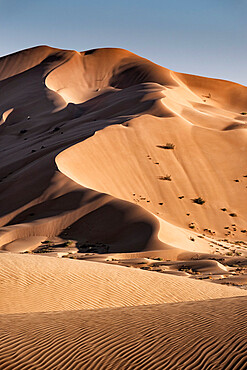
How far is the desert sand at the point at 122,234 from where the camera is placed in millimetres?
5652

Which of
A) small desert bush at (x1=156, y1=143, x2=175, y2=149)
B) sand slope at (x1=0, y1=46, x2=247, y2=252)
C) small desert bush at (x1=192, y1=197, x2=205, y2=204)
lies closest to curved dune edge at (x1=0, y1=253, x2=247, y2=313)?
sand slope at (x1=0, y1=46, x2=247, y2=252)

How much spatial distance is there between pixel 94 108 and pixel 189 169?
2172 centimetres

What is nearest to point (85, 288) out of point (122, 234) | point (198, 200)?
point (122, 234)

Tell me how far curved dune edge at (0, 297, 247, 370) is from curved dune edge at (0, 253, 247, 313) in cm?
361

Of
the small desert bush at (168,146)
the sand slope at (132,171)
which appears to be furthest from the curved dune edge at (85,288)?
the small desert bush at (168,146)

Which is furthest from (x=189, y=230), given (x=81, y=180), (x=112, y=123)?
(x=112, y=123)

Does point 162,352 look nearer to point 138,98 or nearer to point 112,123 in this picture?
point 112,123

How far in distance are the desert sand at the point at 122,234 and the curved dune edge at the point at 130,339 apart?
2cm

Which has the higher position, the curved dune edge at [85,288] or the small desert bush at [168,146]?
the curved dune edge at [85,288]

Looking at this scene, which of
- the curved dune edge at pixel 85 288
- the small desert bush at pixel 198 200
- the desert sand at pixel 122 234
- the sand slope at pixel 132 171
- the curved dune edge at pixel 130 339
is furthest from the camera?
the small desert bush at pixel 198 200

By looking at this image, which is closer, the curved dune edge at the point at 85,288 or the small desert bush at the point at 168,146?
the curved dune edge at the point at 85,288

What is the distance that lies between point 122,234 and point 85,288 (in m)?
10.7

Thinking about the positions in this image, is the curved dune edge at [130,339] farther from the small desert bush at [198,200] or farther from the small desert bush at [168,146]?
the small desert bush at [168,146]

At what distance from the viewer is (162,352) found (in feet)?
17.2
